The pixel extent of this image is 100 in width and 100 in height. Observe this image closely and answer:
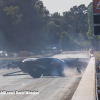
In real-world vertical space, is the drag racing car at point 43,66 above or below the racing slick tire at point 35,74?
above

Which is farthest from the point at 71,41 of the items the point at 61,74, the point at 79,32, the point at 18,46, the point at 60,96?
the point at 60,96

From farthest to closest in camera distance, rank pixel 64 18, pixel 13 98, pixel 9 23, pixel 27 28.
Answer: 1. pixel 64 18
2. pixel 27 28
3. pixel 9 23
4. pixel 13 98

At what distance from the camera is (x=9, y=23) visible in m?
60.2

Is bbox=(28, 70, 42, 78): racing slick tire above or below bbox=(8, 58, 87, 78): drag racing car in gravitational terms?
below

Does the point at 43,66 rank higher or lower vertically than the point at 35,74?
higher

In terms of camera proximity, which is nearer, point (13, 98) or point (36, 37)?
point (13, 98)

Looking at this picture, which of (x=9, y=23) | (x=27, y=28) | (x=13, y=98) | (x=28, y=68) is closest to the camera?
(x=13, y=98)

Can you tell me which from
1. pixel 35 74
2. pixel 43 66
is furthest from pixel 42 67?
pixel 35 74

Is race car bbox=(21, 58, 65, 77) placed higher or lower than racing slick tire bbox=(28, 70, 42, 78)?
higher

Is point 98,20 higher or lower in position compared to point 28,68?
higher

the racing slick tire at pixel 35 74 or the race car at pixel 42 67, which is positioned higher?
the race car at pixel 42 67

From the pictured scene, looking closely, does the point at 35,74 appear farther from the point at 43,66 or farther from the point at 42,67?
the point at 43,66

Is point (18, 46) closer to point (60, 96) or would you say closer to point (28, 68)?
point (28, 68)

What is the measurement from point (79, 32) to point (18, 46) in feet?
274
